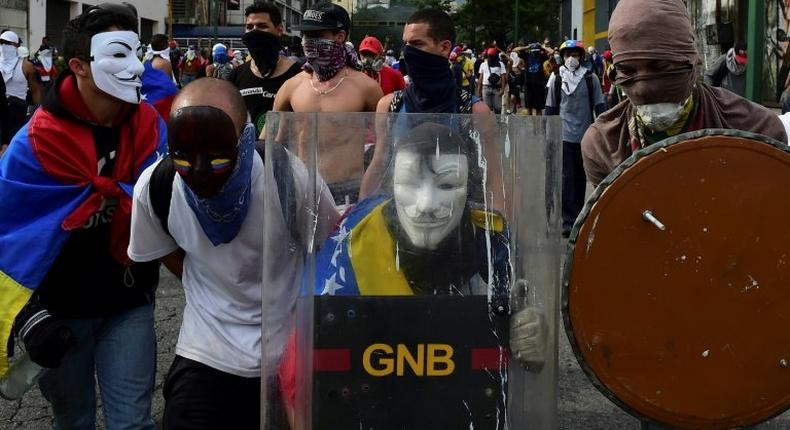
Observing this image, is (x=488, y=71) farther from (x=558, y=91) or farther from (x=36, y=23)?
(x=36, y=23)

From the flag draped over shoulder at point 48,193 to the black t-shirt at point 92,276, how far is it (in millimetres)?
31

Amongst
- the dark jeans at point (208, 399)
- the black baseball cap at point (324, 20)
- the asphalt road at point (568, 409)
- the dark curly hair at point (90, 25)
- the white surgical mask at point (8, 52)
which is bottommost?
the asphalt road at point (568, 409)

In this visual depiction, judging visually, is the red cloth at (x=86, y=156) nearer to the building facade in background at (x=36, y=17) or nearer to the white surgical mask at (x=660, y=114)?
the white surgical mask at (x=660, y=114)

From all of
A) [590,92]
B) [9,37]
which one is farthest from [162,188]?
[9,37]

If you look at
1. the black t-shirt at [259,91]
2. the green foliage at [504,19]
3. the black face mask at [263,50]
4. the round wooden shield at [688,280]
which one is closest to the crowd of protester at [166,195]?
the round wooden shield at [688,280]

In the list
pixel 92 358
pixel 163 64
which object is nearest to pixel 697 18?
pixel 163 64

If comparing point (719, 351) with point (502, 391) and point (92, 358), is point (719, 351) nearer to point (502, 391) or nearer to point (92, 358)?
point (502, 391)

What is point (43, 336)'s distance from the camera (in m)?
3.00

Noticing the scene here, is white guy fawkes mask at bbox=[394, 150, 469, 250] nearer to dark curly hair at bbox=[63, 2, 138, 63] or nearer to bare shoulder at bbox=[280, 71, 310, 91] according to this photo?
dark curly hair at bbox=[63, 2, 138, 63]

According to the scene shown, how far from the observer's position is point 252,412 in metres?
2.70

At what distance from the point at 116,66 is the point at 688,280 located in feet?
6.83

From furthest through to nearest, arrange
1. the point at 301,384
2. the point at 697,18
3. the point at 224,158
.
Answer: the point at 697,18 → the point at 224,158 → the point at 301,384

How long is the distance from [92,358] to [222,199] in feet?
3.90

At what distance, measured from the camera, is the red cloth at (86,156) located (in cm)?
319
